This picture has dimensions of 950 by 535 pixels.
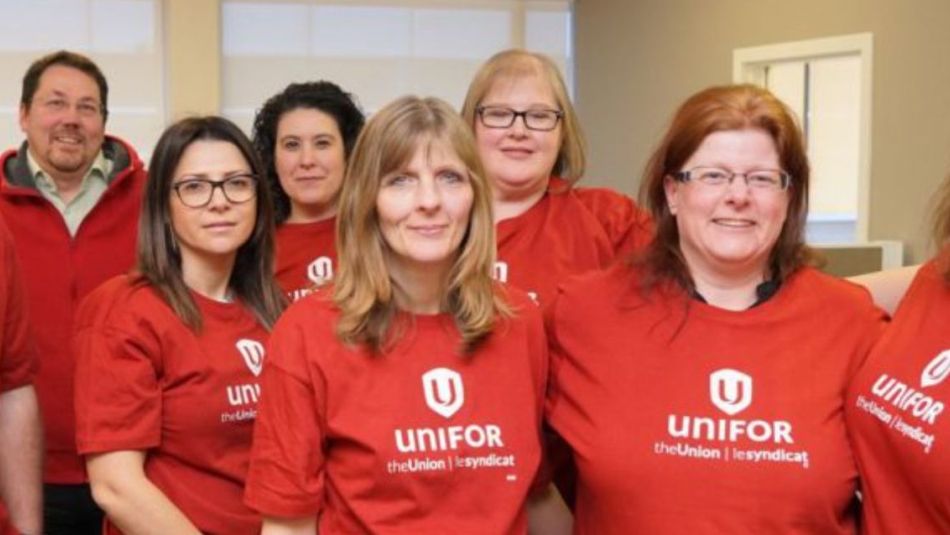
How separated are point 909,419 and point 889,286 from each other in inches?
18.6

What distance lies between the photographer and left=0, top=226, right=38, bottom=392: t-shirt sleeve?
6.52 feet

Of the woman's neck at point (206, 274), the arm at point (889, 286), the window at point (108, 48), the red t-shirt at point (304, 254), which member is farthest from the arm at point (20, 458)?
the window at point (108, 48)

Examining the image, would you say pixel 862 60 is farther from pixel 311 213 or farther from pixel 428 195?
pixel 428 195

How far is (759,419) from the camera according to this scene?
1797 millimetres

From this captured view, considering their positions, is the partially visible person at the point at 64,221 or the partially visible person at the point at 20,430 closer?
the partially visible person at the point at 20,430

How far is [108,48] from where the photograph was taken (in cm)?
718

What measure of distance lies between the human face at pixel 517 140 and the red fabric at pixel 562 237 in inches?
3.7

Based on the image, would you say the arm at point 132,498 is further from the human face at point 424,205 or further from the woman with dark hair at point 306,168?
the woman with dark hair at point 306,168

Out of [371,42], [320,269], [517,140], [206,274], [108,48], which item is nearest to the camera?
[206,274]

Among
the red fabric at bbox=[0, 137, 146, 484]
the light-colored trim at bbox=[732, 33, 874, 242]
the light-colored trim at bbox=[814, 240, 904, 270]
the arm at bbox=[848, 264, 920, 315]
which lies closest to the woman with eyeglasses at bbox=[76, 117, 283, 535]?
the red fabric at bbox=[0, 137, 146, 484]

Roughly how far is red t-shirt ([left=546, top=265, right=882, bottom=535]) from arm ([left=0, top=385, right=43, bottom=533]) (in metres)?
1.02

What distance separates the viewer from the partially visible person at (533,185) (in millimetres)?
2516

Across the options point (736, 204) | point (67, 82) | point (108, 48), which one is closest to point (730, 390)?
point (736, 204)

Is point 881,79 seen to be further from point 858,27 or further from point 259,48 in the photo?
point 259,48
